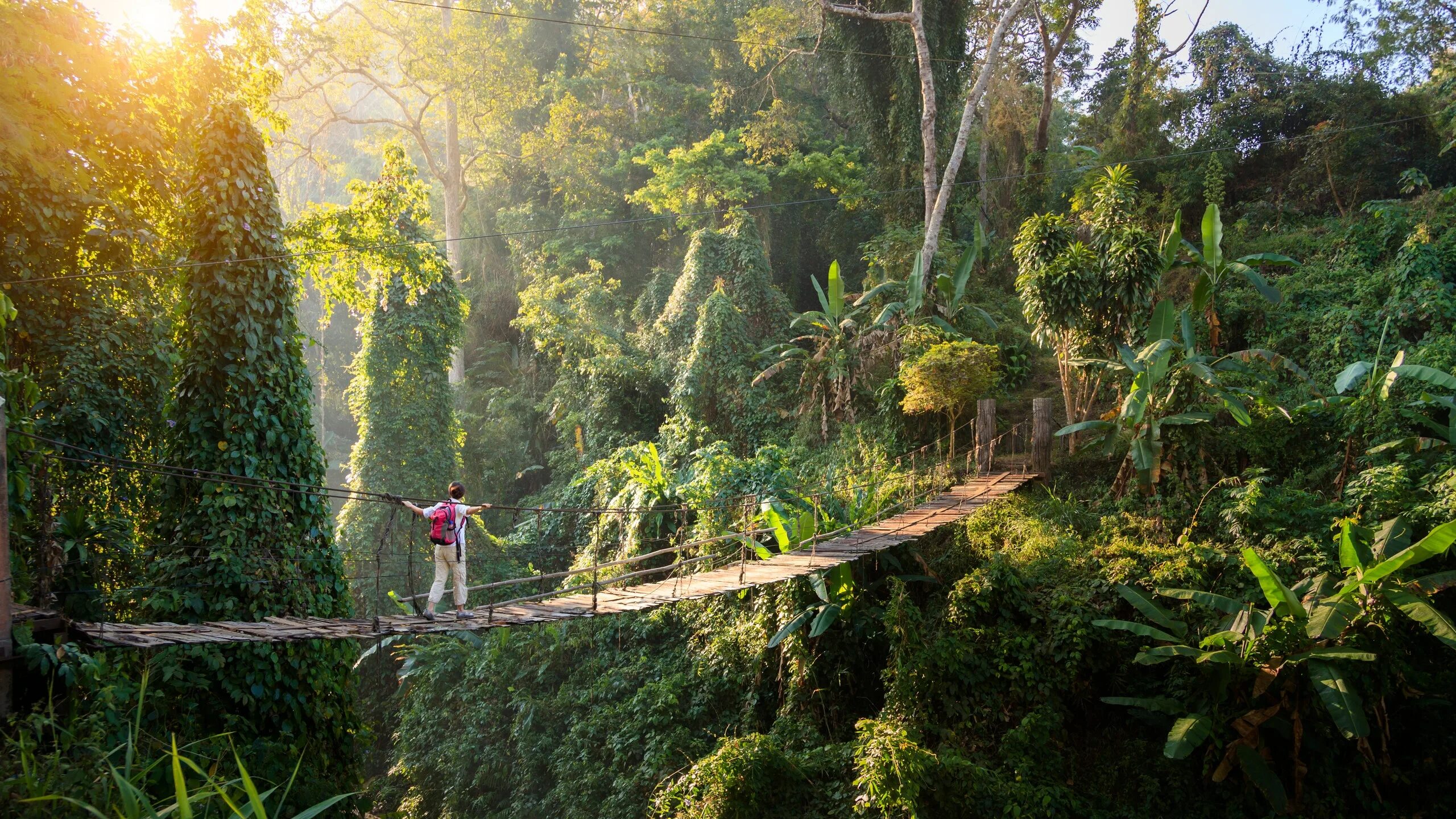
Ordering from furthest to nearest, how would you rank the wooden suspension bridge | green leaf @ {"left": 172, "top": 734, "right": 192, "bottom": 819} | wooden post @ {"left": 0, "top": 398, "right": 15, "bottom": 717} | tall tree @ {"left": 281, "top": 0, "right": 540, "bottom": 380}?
tall tree @ {"left": 281, "top": 0, "right": 540, "bottom": 380}
the wooden suspension bridge
wooden post @ {"left": 0, "top": 398, "right": 15, "bottom": 717}
green leaf @ {"left": 172, "top": 734, "right": 192, "bottom": 819}

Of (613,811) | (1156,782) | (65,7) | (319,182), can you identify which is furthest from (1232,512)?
(319,182)

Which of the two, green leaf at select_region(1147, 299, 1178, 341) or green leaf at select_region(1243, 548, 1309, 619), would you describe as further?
green leaf at select_region(1147, 299, 1178, 341)

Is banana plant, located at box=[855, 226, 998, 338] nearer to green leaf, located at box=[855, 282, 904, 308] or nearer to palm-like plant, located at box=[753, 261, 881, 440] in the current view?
green leaf, located at box=[855, 282, 904, 308]

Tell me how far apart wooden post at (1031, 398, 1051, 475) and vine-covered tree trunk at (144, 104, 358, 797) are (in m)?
5.93

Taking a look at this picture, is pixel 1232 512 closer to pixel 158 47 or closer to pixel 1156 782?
pixel 1156 782

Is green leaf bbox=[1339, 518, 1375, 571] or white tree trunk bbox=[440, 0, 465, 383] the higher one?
white tree trunk bbox=[440, 0, 465, 383]

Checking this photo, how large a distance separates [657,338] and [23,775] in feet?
34.1

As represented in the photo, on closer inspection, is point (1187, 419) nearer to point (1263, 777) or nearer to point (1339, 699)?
point (1339, 699)

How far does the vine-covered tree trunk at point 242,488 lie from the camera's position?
5.36m

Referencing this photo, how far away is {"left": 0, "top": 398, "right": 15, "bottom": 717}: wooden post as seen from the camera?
11.3 feet

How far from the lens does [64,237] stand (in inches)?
233

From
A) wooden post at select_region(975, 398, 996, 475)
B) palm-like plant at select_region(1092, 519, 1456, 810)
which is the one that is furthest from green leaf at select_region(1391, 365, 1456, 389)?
wooden post at select_region(975, 398, 996, 475)

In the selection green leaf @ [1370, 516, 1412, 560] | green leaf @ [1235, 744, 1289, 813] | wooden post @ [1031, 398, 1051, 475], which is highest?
wooden post @ [1031, 398, 1051, 475]

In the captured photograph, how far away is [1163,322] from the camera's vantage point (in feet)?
23.2
